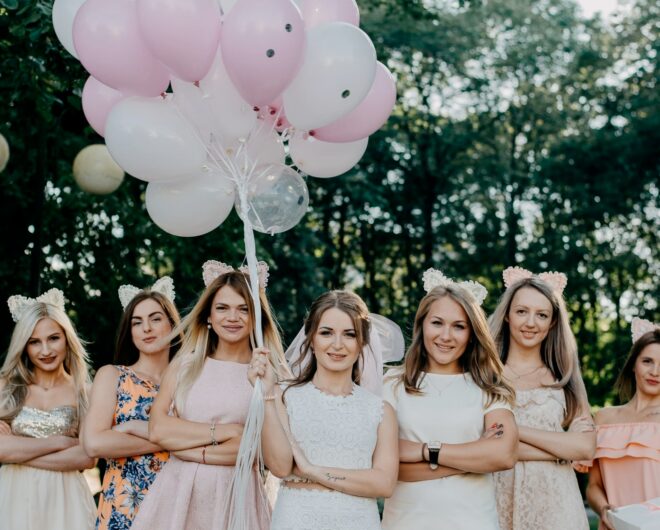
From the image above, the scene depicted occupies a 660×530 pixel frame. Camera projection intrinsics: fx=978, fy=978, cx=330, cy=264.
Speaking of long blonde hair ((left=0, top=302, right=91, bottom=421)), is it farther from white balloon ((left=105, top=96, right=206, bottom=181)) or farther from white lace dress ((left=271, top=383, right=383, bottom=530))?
white lace dress ((left=271, top=383, right=383, bottom=530))

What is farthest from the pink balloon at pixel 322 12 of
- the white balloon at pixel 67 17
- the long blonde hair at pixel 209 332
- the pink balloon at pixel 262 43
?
the long blonde hair at pixel 209 332

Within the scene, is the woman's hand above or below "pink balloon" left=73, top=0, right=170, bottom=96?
below

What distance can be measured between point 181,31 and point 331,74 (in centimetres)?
66

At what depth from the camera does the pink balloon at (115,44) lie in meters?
4.23

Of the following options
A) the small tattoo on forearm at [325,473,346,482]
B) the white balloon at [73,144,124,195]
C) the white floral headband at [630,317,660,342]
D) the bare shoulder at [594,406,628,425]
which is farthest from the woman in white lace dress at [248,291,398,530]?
the white balloon at [73,144,124,195]

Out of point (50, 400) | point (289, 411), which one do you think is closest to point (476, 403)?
point (289, 411)

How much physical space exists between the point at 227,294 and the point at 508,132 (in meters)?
18.9

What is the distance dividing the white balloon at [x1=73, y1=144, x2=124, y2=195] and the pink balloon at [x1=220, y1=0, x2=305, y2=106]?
378 centimetres

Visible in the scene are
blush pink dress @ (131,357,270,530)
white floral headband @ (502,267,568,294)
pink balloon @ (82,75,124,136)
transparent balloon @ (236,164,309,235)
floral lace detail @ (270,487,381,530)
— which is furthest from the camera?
white floral headband @ (502,267,568,294)

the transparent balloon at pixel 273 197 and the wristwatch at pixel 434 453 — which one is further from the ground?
the transparent balloon at pixel 273 197

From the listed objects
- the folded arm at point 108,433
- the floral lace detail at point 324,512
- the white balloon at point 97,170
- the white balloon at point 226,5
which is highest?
the white balloon at point 97,170

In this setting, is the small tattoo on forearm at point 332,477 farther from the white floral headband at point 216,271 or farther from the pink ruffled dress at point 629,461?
the pink ruffled dress at point 629,461

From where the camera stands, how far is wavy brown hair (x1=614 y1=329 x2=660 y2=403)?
521cm

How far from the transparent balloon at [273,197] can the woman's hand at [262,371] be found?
28.1 inches
